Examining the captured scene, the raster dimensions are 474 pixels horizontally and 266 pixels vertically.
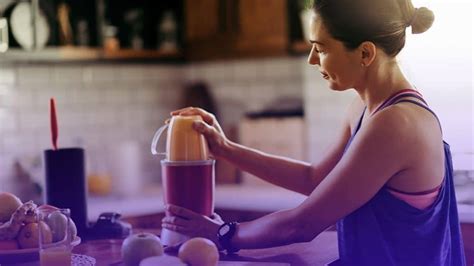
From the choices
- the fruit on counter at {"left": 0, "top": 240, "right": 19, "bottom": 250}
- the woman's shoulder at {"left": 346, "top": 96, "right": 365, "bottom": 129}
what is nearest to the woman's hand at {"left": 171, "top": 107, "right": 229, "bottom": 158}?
the woman's shoulder at {"left": 346, "top": 96, "right": 365, "bottom": 129}

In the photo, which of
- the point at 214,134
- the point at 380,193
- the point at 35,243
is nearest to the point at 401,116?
Result: the point at 380,193

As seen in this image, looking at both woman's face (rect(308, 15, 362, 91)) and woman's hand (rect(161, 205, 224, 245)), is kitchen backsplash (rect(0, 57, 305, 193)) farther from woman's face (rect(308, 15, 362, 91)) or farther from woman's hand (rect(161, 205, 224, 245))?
woman's face (rect(308, 15, 362, 91))

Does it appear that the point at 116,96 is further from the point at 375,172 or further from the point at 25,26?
the point at 375,172

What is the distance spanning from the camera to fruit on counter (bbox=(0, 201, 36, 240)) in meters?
1.40

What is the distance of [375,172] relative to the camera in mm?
1314

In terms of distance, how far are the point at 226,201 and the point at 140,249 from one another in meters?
1.84

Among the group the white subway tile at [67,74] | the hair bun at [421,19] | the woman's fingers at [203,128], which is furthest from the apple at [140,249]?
the white subway tile at [67,74]

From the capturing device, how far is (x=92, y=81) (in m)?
3.51

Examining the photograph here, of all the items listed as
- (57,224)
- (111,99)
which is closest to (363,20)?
(57,224)

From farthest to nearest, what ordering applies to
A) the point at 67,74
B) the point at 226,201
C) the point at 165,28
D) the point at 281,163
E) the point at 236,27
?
the point at 165,28 < the point at 236,27 < the point at 67,74 < the point at 226,201 < the point at 281,163

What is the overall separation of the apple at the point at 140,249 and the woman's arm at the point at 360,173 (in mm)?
236

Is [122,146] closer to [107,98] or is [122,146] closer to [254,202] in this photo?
[107,98]

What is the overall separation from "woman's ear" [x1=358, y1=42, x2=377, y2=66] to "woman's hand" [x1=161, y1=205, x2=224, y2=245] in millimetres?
379

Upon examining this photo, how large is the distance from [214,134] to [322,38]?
0.33m
